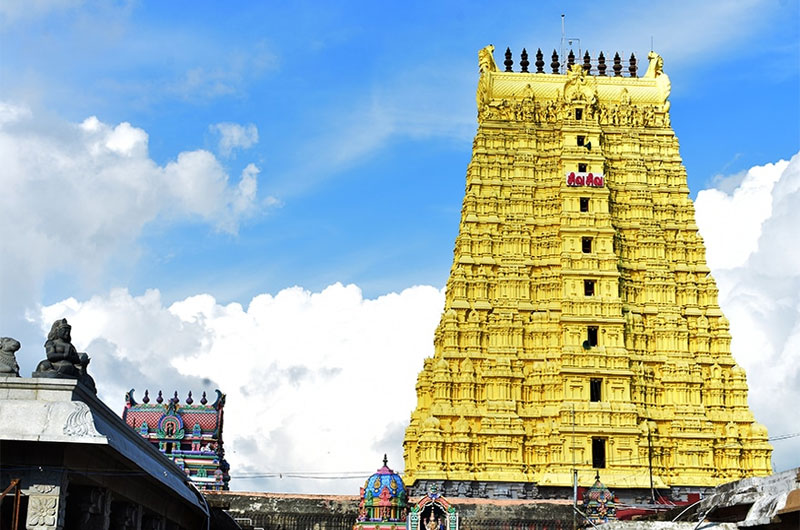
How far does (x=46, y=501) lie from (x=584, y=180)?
5094 centimetres

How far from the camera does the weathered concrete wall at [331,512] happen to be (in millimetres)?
50438

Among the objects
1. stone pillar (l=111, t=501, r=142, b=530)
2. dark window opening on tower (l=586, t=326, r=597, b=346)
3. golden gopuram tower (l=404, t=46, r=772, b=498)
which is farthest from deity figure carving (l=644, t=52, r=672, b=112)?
stone pillar (l=111, t=501, r=142, b=530)

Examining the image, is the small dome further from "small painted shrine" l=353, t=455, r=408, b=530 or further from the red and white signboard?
the red and white signboard

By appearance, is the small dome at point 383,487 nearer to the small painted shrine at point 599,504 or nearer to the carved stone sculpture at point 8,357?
the small painted shrine at point 599,504

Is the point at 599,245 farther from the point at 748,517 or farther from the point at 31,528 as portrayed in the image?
the point at 31,528

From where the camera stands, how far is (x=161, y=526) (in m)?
33.5

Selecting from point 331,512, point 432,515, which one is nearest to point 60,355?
point 432,515

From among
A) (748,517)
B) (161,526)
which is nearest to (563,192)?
(161,526)

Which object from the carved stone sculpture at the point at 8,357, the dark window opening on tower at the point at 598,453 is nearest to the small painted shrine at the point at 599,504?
the dark window opening on tower at the point at 598,453

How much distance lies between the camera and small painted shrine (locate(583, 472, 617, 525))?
4989cm

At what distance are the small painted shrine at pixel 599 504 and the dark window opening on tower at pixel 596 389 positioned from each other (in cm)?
918

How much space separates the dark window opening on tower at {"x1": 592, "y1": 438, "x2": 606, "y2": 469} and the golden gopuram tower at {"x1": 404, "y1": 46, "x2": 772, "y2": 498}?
89 mm

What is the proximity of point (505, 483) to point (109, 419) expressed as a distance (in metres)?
39.8

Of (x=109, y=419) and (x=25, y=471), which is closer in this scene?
(x=25, y=471)
